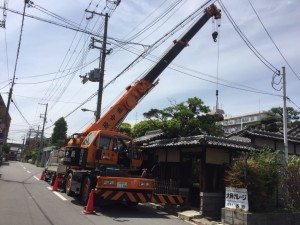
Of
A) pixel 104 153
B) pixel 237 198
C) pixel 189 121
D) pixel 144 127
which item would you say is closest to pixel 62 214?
pixel 104 153

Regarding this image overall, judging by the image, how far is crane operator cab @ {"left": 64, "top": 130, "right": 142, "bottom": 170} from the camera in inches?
565

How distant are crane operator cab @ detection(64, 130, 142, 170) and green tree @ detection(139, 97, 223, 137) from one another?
7.86 meters

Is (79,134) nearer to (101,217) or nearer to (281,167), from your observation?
(101,217)

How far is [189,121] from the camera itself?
2417 cm

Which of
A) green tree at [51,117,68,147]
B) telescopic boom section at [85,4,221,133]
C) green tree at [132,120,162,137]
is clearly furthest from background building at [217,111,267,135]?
telescopic boom section at [85,4,221,133]

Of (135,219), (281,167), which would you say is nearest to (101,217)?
(135,219)

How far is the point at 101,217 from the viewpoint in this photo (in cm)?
1115

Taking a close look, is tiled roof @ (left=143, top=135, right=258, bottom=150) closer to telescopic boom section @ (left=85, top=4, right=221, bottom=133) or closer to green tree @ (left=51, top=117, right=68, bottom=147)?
telescopic boom section @ (left=85, top=4, right=221, bottom=133)

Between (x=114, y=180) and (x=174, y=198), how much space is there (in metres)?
2.72

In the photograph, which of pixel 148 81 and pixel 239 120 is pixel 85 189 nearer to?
pixel 148 81

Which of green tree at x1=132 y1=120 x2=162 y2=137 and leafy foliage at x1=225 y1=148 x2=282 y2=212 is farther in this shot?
green tree at x1=132 y1=120 x2=162 y2=137

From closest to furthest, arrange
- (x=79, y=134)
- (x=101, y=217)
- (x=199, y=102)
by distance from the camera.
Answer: (x=101, y=217) → (x=79, y=134) → (x=199, y=102)

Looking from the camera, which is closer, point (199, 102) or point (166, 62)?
point (166, 62)

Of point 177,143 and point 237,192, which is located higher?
point 177,143
